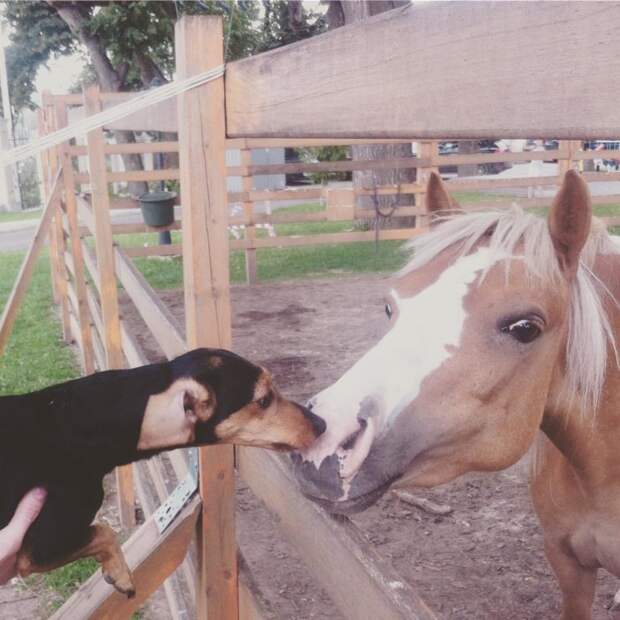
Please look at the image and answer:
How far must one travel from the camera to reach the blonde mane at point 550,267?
61.1 inches

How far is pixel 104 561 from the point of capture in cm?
193

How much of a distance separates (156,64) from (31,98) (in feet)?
54.7

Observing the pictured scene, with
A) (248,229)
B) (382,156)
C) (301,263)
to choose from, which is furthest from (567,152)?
(248,229)

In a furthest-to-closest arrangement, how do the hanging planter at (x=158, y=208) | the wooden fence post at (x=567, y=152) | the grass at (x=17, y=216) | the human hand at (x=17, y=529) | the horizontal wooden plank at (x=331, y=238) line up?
the grass at (x=17, y=216)
the wooden fence post at (x=567, y=152)
the horizontal wooden plank at (x=331, y=238)
the hanging planter at (x=158, y=208)
the human hand at (x=17, y=529)

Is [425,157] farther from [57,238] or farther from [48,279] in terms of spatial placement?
[48,279]

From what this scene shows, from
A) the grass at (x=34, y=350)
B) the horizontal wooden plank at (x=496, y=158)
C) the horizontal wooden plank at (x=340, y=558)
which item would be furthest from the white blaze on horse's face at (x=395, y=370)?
the horizontal wooden plank at (x=496, y=158)

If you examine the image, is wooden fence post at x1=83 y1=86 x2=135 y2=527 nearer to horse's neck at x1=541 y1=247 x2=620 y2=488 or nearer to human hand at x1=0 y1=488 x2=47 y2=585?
human hand at x1=0 y1=488 x2=47 y2=585

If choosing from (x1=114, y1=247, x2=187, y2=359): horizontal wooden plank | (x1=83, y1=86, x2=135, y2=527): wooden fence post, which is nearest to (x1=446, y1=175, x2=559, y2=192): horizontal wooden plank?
(x1=83, y1=86, x2=135, y2=527): wooden fence post

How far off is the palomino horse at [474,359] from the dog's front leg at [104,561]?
2.38 feet

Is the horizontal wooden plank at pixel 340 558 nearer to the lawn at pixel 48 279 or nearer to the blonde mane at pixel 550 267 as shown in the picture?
the blonde mane at pixel 550 267

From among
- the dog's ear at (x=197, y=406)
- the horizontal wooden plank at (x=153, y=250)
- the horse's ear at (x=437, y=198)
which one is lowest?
the horizontal wooden plank at (x=153, y=250)

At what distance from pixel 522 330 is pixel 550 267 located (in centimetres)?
15

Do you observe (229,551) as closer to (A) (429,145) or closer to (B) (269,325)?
(B) (269,325)

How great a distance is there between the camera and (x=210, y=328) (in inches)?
78.9
